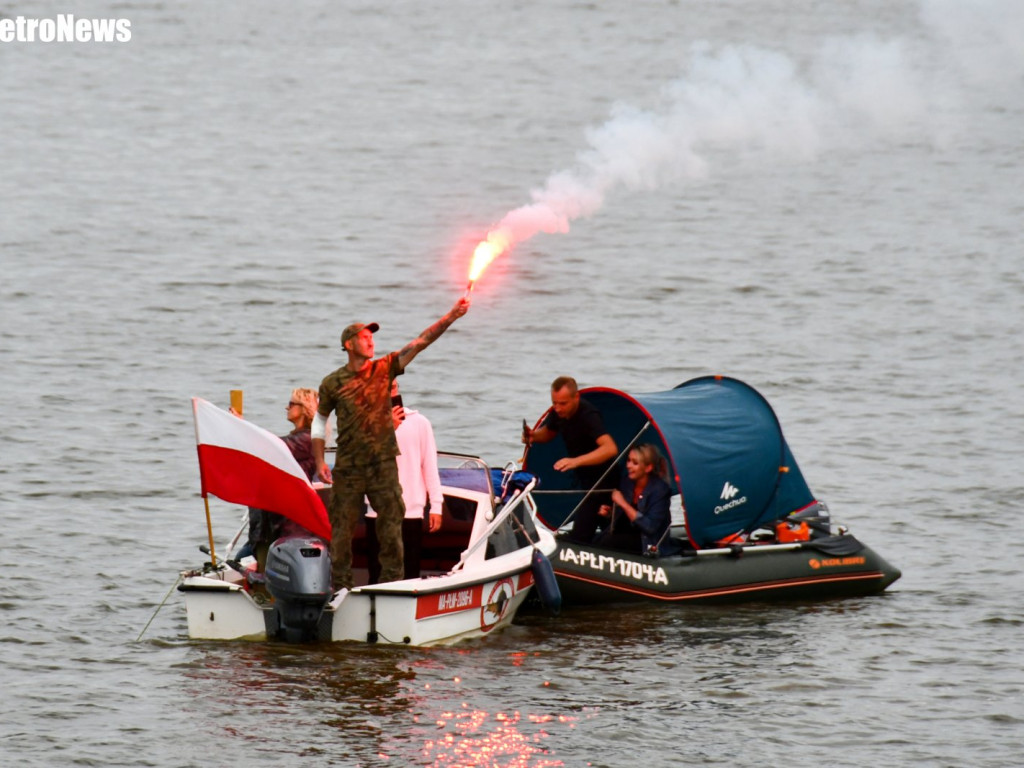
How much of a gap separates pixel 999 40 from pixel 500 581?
38.8 meters

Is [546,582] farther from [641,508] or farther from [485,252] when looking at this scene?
[485,252]

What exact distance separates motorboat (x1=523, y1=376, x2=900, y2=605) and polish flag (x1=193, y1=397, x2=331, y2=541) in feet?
9.86

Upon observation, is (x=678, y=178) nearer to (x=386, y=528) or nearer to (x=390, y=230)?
(x=390, y=230)

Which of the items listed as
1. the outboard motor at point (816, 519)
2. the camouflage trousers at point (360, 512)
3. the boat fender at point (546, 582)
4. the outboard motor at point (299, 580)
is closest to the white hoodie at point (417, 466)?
the camouflage trousers at point (360, 512)

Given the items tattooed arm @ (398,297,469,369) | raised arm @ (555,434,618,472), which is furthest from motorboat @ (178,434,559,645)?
tattooed arm @ (398,297,469,369)

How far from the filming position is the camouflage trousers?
13336 mm

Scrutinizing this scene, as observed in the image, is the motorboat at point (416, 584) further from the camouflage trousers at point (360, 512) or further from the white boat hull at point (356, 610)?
the camouflage trousers at point (360, 512)

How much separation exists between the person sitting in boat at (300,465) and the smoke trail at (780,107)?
219 cm

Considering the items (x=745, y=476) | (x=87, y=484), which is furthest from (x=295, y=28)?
(x=745, y=476)

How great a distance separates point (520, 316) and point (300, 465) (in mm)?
17152

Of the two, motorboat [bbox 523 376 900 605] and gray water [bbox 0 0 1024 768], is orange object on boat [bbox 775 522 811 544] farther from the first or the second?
gray water [bbox 0 0 1024 768]

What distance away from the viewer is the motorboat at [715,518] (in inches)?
616

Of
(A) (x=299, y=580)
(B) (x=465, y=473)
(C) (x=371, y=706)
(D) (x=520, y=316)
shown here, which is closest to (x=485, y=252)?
(B) (x=465, y=473)

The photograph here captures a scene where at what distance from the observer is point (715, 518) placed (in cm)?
1598
